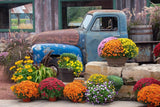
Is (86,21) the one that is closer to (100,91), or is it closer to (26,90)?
(100,91)

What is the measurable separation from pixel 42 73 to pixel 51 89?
34.8 inches

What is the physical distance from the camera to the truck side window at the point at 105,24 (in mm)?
7477

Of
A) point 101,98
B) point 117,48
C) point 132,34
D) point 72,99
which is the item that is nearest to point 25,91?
point 72,99

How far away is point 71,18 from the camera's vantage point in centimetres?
1141

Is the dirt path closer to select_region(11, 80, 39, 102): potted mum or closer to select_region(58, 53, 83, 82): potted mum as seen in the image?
select_region(11, 80, 39, 102): potted mum

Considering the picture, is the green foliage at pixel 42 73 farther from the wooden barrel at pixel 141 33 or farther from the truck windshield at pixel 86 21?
the wooden barrel at pixel 141 33

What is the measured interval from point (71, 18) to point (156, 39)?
443cm

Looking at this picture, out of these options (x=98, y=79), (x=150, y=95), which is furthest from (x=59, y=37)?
(x=150, y=95)

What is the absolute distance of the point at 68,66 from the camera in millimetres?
6535

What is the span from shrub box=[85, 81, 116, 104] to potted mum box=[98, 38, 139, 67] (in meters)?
0.75

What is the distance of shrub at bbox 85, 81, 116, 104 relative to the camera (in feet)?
18.2

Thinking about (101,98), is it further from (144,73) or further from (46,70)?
(46,70)

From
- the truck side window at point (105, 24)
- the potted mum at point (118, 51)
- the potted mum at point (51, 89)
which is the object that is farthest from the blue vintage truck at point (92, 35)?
the potted mum at point (51, 89)

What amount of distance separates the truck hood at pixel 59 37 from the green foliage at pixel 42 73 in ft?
3.55
